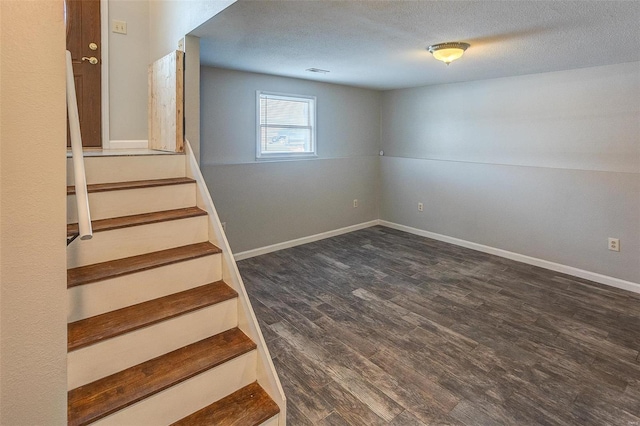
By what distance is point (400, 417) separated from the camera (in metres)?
1.98

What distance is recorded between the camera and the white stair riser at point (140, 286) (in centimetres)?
186

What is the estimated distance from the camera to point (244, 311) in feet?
6.81

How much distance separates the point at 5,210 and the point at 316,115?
4664mm

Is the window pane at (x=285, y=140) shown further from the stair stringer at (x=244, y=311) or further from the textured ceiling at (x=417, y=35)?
the stair stringer at (x=244, y=311)

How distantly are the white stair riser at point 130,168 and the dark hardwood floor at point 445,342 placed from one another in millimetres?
1426

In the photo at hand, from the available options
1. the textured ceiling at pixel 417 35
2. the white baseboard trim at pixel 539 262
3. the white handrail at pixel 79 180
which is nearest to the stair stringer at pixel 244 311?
the white handrail at pixel 79 180

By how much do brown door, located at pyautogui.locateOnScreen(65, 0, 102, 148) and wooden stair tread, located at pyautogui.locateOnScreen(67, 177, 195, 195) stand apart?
4.39 ft

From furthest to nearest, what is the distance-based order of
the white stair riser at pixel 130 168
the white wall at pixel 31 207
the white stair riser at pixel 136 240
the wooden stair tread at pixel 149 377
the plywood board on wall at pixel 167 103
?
the plywood board on wall at pixel 167 103 → the white stair riser at pixel 130 168 → the white stair riser at pixel 136 240 → the wooden stair tread at pixel 149 377 → the white wall at pixel 31 207

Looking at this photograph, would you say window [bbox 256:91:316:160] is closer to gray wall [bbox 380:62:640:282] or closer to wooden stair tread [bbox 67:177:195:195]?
gray wall [bbox 380:62:640:282]

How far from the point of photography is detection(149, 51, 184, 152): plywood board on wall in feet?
9.29

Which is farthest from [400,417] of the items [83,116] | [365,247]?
[83,116]

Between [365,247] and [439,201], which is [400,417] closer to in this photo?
[365,247]

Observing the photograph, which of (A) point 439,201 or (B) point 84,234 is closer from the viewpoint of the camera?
(B) point 84,234

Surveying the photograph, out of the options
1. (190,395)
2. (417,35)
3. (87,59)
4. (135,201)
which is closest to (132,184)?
(135,201)
